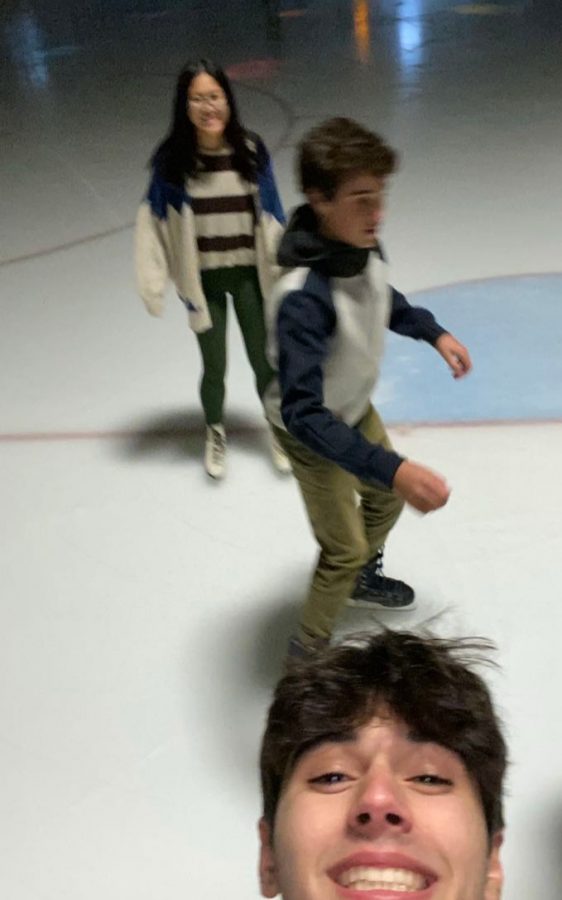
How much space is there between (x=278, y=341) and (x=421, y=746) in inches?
23.2

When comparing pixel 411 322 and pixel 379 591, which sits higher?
pixel 411 322

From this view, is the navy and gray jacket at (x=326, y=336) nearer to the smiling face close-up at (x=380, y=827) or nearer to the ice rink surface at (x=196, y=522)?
the smiling face close-up at (x=380, y=827)

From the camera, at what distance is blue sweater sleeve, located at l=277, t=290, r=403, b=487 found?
1.29 m

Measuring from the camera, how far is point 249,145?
6.11ft

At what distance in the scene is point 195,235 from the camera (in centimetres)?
192

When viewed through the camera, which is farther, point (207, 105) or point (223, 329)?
point (223, 329)

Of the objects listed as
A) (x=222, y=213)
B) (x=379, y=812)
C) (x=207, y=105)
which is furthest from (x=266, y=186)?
(x=379, y=812)

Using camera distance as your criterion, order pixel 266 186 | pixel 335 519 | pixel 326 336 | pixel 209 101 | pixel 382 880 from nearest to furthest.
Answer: pixel 382 880, pixel 326 336, pixel 335 519, pixel 209 101, pixel 266 186

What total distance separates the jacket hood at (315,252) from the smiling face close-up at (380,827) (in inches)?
24.8

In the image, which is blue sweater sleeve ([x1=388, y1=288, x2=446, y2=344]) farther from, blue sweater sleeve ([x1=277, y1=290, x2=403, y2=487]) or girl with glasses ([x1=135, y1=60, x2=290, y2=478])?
girl with glasses ([x1=135, y1=60, x2=290, y2=478])

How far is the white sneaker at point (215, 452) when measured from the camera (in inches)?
85.9

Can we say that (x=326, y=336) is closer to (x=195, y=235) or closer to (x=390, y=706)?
(x=390, y=706)

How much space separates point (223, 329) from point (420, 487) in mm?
945

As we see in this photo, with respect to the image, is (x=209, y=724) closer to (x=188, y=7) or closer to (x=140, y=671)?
(x=140, y=671)
